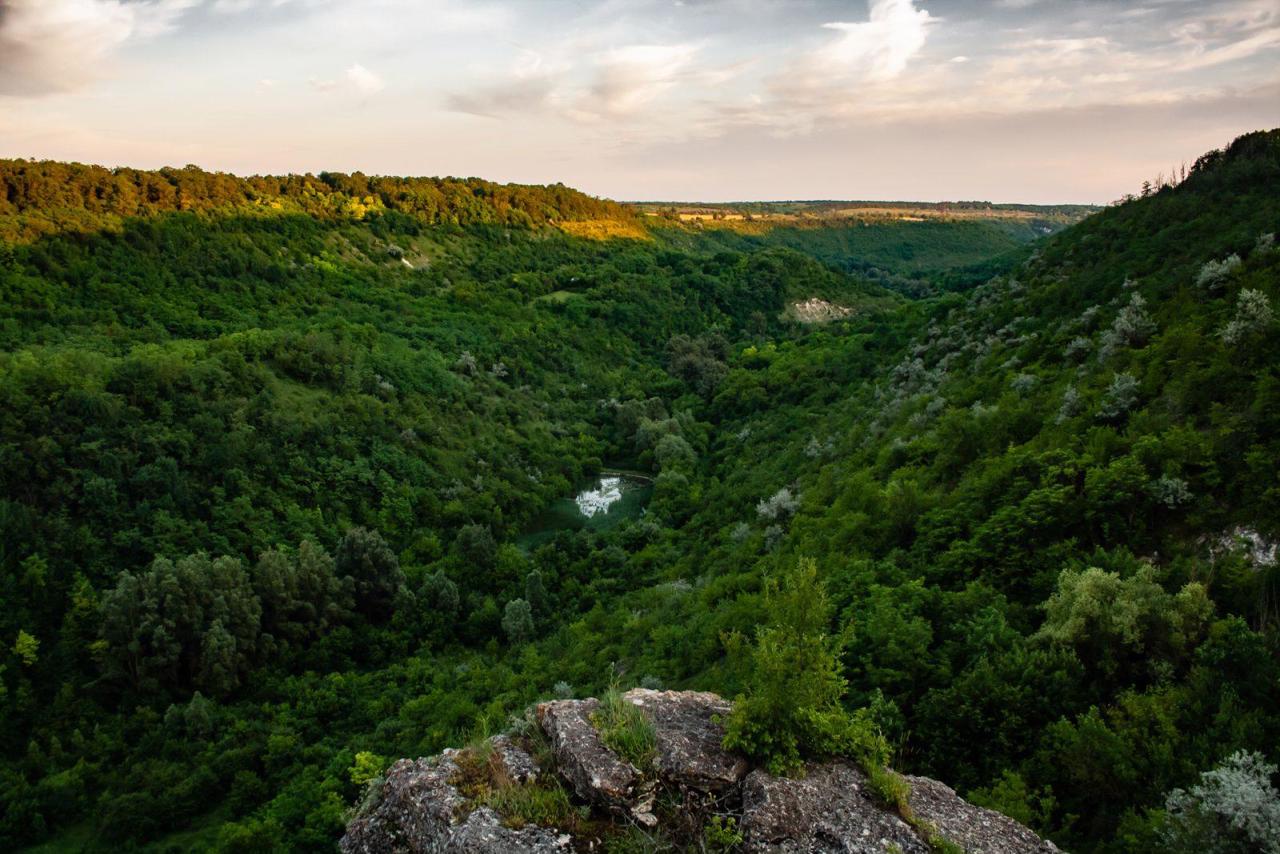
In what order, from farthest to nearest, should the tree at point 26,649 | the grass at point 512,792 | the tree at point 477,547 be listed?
1. the tree at point 477,547
2. the tree at point 26,649
3. the grass at point 512,792

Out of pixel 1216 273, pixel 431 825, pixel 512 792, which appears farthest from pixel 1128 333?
pixel 431 825

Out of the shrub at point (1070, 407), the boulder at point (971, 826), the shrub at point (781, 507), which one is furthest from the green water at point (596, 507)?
the boulder at point (971, 826)

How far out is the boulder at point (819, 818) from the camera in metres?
7.95

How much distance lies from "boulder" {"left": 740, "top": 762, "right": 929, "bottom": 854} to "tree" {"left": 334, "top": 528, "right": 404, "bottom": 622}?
102 feet

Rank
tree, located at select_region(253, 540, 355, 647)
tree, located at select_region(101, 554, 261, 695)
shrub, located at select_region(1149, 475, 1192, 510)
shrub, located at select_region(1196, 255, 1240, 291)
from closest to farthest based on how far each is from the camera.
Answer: shrub, located at select_region(1149, 475, 1192, 510) < shrub, located at select_region(1196, 255, 1240, 291) < tree, located at select_region(101, 554, 261, 695) < tree, located at select_region(253, 540, 355, 647)

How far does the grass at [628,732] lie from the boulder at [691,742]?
147mm

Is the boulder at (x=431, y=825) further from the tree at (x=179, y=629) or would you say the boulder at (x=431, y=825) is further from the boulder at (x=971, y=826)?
the tree at (x=179, y=629)

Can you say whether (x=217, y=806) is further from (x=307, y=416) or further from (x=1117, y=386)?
(x=1117, y=386)

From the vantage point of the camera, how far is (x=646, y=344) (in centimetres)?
9025

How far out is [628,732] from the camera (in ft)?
30.8

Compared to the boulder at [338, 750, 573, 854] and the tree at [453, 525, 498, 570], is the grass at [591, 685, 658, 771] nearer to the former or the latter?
the boulder at [338, 750, 573, 854]

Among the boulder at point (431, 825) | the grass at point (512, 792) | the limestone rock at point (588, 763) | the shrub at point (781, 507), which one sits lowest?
the shrub at point (781, 507)

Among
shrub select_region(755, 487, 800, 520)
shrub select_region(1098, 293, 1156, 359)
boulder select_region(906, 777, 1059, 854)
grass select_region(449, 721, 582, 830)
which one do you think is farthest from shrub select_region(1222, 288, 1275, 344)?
grass select_region(449, 721, 582, 830)

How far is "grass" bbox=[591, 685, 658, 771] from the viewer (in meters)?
9.20
